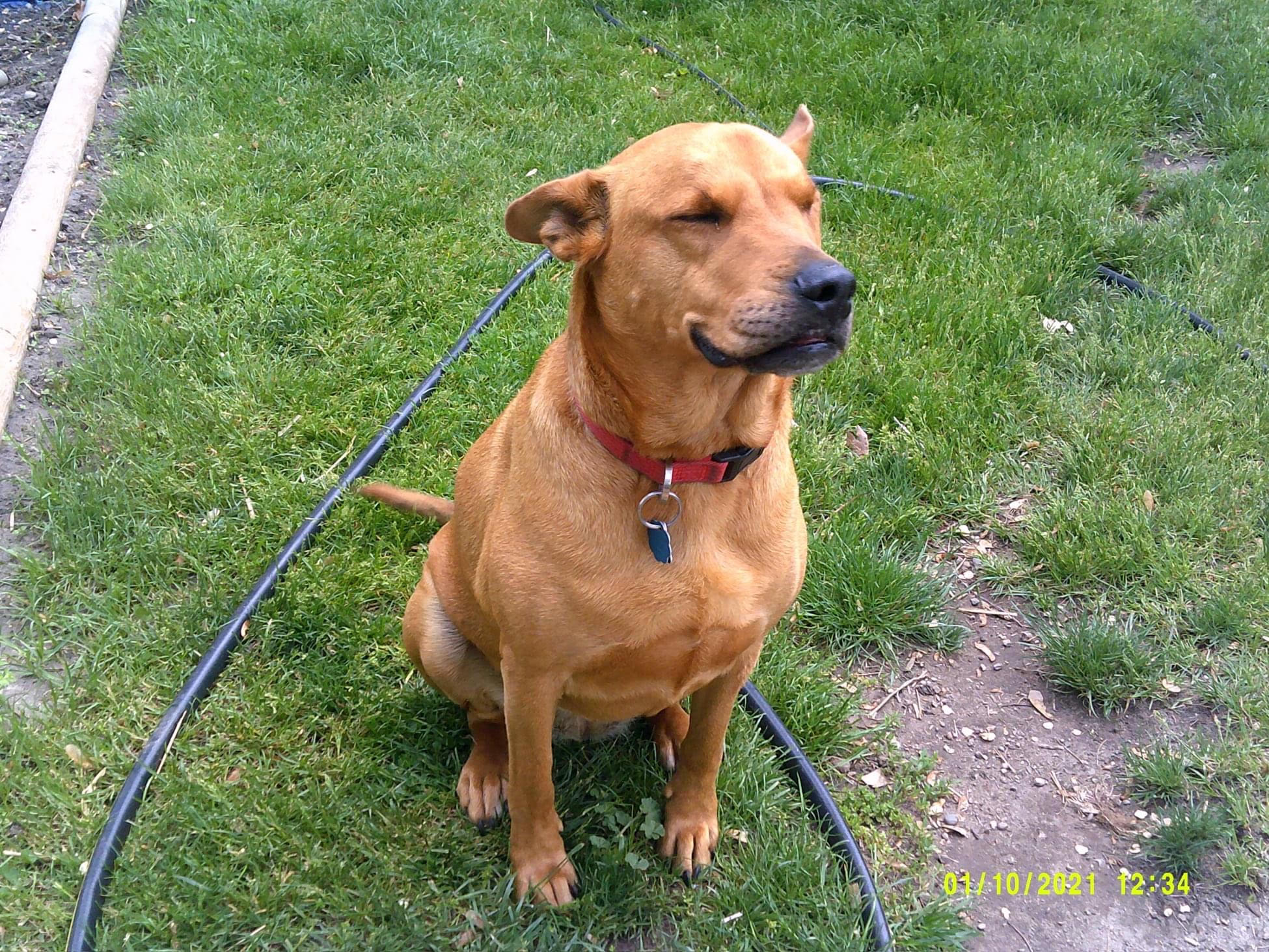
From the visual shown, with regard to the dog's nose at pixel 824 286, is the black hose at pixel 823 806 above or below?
below

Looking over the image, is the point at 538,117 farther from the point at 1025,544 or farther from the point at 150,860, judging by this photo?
the point at 150,860

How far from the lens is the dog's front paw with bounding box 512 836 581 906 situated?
2518 mm

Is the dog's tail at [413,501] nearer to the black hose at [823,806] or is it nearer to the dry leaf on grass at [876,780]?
the black hose at [823,806]

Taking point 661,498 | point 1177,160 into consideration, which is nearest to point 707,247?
point 661,498

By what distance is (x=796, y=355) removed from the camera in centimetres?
195

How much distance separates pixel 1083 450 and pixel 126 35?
254 inches

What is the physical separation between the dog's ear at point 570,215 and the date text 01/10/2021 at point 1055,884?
1944 mm

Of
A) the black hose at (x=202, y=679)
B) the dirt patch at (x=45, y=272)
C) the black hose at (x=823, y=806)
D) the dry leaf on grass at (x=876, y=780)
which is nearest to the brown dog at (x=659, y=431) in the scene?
the black hose at (x=823, y=806)

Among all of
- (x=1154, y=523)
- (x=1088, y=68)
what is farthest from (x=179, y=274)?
(x=1088, y=68)

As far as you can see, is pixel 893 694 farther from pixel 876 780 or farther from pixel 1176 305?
pixel 1176 305

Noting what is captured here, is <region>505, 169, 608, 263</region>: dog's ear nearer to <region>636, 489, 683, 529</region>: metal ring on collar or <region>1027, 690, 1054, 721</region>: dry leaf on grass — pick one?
<region>636, 489, 683, 529</region>: metal ring on collar

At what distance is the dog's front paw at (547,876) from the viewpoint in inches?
99.1

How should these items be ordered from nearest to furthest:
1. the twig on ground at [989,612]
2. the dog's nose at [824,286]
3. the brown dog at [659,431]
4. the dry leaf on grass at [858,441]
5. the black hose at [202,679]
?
the dog's nose at [824,286], the brown dog at [659,431], the black hose at [202,679], the twig on ground at [989,612], the dry leaf on grass at [858,441]

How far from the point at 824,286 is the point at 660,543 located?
2.13 ft
